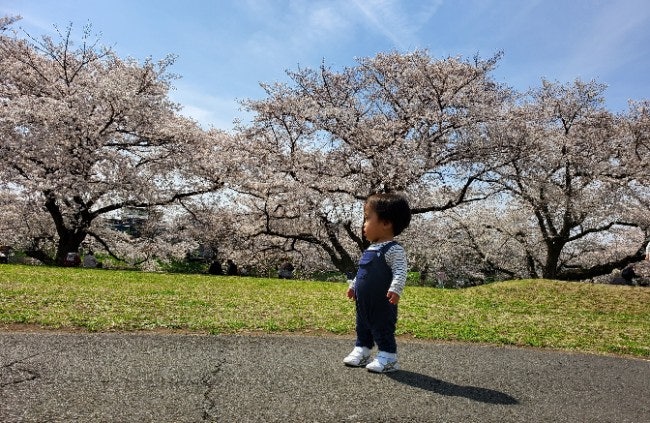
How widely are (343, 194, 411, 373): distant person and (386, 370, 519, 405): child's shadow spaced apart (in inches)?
9.1

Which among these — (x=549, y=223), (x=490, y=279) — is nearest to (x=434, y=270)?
(x=490, y=279)

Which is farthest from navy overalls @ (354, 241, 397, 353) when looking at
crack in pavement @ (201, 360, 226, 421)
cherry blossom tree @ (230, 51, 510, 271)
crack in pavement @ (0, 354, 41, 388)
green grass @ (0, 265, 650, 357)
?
cherry blossom tree @ (230, 51, 510, 271)

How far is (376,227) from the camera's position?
14.1 ft

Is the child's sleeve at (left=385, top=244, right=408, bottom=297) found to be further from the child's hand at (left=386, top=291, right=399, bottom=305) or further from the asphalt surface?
the asphalt surface

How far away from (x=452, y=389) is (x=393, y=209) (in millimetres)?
1588

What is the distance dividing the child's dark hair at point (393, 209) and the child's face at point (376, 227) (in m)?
0.03

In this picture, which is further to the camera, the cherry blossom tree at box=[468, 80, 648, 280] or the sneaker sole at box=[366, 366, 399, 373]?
the cherry blossom tree at box=[468, 80, 648, 280]

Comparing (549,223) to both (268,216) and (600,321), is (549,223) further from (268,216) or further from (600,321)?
(600,321)

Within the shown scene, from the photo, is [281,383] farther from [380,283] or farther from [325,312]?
[325,312]

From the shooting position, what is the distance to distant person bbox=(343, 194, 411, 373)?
405cm

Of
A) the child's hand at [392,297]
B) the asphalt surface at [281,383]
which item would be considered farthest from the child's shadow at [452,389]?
the child's hand at [392,297]

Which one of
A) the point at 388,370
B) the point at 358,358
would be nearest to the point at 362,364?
the point at 358,358

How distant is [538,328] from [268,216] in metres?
15.0

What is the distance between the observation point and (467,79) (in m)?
19.0
